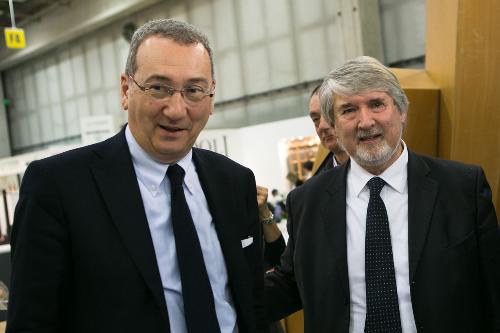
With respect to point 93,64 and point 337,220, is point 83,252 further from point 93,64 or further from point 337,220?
point 93,64

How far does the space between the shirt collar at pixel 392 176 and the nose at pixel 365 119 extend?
179 mm

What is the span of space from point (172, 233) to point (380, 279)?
0.78 m

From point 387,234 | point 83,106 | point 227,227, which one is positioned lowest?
point 387,234

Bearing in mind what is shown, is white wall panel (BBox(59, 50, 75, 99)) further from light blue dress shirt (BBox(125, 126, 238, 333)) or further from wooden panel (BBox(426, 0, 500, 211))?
light blue dress shirt (BBox(125, 126, 238, 333))

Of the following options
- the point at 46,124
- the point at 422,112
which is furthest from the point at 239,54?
the point at 422,112

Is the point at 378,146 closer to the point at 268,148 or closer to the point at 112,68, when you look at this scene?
the point at 268,148

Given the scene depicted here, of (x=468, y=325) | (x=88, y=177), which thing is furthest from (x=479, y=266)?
(x=88, y=177)

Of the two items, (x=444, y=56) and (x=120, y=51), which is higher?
(x=120, y=51)

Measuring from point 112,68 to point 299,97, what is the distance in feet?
22.3

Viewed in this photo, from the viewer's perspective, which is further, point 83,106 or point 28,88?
point 28,88

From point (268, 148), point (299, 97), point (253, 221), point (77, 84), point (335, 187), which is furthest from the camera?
point (77, 84)

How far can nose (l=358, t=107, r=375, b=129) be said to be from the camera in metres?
1.93

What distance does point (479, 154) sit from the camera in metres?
2.68

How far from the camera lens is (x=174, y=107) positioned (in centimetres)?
138
